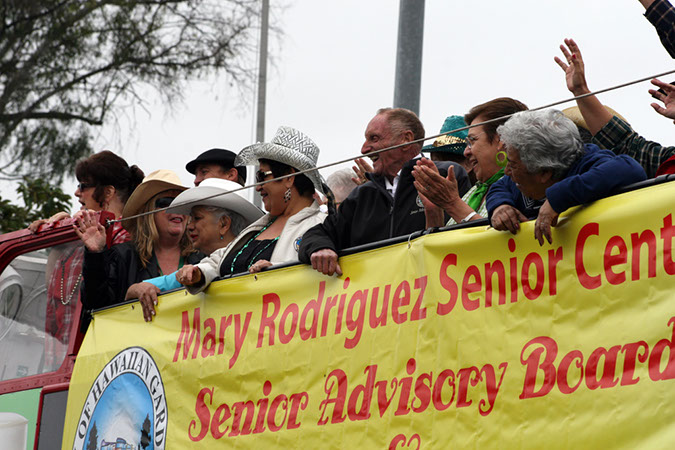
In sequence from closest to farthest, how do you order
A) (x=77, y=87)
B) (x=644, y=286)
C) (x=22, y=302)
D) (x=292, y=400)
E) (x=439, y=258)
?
(x=644, y=286) → (x=439, y=258) → (x=292, y=400) → (x=22, y=302) → (x=77, y=87)

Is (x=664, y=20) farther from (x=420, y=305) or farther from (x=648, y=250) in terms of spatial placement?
(x=420, y=305)

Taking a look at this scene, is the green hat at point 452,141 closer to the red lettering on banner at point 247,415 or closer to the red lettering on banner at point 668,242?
the red lettering on banner at point 247,415

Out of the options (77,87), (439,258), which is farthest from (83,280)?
(77,87)

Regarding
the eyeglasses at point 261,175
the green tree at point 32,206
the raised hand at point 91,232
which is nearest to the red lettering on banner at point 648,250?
the eyeglasses at point 261,175

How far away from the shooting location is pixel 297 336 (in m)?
4.84

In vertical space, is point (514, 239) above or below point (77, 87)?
below

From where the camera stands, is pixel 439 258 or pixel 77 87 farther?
pixel 77 87

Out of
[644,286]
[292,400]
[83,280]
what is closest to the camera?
[644,286]

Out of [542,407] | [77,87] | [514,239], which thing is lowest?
[542,407]

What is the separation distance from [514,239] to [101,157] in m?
3.73

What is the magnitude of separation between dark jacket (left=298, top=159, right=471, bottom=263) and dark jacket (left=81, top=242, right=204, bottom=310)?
1541mm

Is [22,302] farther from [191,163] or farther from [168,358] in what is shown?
[168,358]

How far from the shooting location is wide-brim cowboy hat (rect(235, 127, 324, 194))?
5691 mm

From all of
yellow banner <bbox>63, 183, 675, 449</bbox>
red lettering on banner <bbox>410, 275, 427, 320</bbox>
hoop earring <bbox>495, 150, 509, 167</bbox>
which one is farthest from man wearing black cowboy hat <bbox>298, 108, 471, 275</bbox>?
red lettering on banner <bbox>410, 275, 427, 320</bbox>
